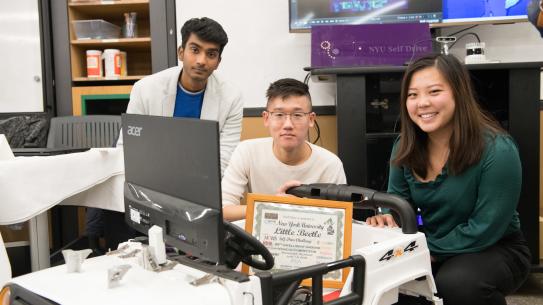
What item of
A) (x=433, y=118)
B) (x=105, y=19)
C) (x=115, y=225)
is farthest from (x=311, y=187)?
(x=105, y=19)

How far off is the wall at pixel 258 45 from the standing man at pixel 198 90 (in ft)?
1.61

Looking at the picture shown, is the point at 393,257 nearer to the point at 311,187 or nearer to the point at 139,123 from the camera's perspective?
the point at 311,187

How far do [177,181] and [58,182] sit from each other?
863 mm

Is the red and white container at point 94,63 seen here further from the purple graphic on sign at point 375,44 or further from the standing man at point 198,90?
the purple graphic on sign at point 375,44

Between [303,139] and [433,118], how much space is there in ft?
1.29

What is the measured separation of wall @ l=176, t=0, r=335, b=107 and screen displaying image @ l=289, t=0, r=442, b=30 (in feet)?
0.66

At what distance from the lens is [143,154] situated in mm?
976

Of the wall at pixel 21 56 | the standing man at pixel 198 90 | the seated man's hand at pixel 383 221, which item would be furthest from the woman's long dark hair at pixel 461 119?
the wall at pixel 21 56

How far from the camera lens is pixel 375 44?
237 cm

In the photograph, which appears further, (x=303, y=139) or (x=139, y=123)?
(x=303, y=139)

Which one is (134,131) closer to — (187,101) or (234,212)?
(234,212)

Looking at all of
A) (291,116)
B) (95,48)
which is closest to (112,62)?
(95,48)

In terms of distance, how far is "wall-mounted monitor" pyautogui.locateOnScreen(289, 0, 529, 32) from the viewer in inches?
96.3

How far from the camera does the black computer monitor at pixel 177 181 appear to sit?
815 millimetres
